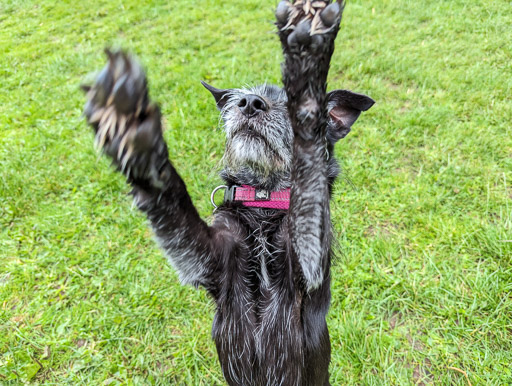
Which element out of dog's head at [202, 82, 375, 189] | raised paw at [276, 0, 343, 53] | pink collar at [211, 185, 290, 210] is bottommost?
pink collar at [211, 185, 290, 210]

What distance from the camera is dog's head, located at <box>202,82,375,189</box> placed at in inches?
86.0

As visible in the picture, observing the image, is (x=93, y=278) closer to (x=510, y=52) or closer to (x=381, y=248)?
(x=381, y=248)

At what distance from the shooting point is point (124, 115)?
123 cm

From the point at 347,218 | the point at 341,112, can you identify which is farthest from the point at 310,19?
the point at 347,218

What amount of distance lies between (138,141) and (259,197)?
3.64ft

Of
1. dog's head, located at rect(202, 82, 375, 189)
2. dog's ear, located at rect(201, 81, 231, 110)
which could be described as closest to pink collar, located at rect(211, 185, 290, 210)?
dog's head, located at rect(202, 82, 375, 189)

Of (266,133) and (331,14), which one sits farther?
(266,133)

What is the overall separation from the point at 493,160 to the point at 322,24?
146 inches

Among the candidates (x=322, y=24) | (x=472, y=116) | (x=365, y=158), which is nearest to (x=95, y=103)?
(x=322, y=24)

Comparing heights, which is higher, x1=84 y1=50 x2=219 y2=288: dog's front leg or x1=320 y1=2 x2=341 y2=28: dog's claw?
x1=320 y1=2 x2=341 y2=28: dog's claw

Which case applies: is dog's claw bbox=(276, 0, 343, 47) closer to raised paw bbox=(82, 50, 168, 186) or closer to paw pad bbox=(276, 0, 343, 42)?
paw pad bbox=(276, 0, 343, 42)

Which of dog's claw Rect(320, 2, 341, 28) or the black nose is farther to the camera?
the black nose

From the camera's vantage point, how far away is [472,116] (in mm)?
4500

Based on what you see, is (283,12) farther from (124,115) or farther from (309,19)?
(124,115)
